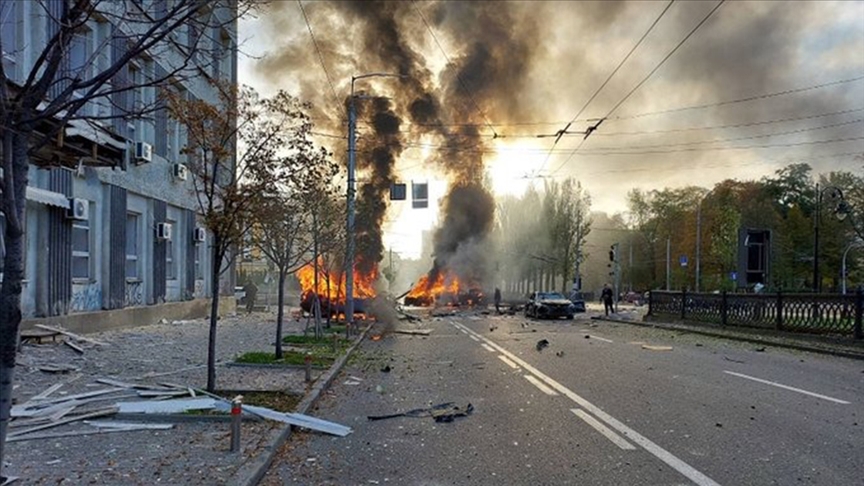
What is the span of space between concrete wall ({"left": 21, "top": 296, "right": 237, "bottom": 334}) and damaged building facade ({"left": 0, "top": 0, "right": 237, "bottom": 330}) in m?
0.04

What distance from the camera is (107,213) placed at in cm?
1884

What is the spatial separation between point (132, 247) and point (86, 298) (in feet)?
12.9

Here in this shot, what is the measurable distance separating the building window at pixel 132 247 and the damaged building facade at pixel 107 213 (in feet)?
0.12

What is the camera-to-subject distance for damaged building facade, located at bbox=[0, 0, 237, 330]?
12.5 meters

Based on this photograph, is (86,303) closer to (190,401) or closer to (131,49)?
(190,401)

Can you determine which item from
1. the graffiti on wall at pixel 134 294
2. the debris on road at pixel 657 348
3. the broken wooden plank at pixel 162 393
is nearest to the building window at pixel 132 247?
the graffiti on wall at pixel 134 294

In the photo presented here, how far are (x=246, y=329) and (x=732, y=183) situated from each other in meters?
68.5

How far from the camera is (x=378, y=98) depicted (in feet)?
111

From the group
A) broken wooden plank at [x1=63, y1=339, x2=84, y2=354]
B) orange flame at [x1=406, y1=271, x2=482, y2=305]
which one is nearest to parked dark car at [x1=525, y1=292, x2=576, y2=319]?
orange flame at [x1=406, y1=271, x2=482, y2=305]

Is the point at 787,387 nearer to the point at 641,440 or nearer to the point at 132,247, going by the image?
the point at 641,440

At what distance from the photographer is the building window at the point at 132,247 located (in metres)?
21.0

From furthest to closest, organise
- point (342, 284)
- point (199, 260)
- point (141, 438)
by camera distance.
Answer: point (342, 284), point (199, 260), point (141, 438)

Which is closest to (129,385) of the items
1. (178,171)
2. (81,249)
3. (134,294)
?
(81,249)

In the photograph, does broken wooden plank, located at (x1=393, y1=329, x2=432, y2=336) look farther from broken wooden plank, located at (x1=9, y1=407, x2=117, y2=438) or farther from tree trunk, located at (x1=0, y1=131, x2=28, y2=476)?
tree trunk, located at (x1=0, y1=131, x2=28, y2=476)
